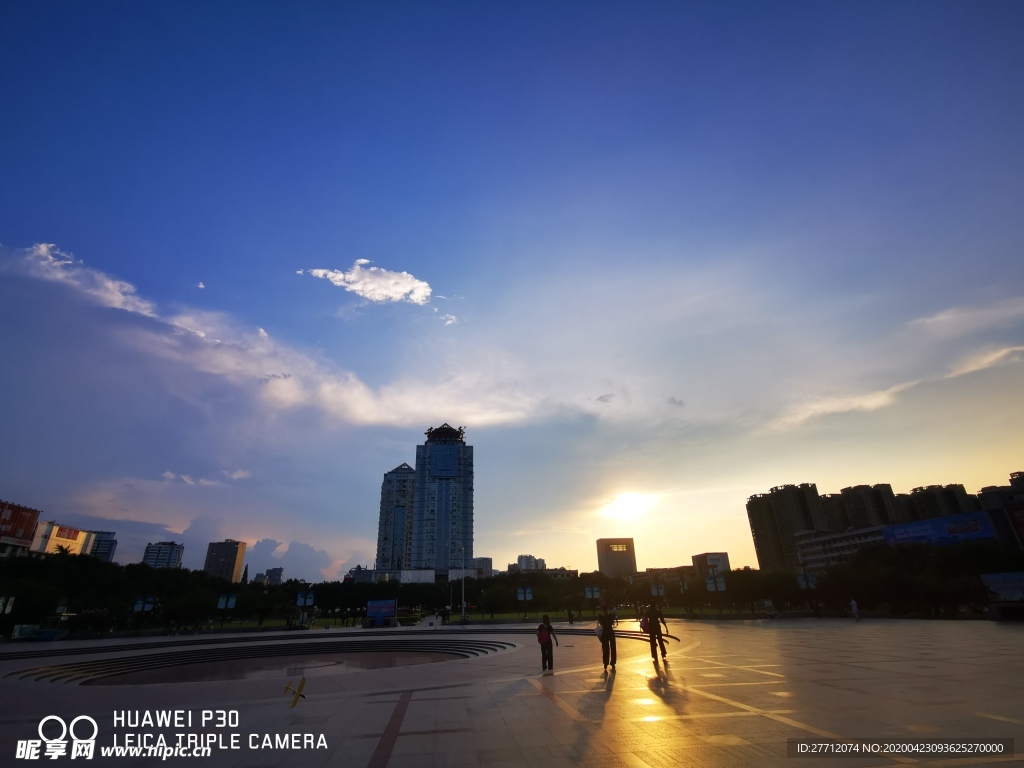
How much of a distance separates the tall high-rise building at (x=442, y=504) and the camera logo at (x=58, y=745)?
160 m

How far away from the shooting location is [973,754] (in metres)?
6.59

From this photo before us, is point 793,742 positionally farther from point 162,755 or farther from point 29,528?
point 29,528

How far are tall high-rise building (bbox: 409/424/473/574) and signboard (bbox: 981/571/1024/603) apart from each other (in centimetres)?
14556

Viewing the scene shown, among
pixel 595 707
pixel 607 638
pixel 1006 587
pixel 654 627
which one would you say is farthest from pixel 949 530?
pixel 595 707

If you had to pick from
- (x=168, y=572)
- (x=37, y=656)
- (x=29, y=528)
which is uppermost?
(x=29, y=528)

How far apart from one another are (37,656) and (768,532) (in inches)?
7247

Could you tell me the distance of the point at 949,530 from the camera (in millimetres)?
65188

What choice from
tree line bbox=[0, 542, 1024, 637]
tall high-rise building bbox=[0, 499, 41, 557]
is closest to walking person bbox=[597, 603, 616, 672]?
tree line bbox=[0, 542, 1024, 637]

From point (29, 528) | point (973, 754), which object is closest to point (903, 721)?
point (973, 754)

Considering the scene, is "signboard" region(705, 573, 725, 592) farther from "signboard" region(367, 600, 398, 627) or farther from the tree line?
"signboard" region(367, 600, 398, 627)

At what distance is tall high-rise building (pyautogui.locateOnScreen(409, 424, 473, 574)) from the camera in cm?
16562

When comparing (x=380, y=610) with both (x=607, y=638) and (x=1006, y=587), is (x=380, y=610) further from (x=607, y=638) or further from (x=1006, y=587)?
(x=1006, y=587)

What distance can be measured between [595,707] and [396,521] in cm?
17897

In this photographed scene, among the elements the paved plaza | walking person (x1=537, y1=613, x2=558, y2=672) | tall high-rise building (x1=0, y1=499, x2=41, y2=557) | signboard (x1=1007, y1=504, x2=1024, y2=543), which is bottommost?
the paved plaza
